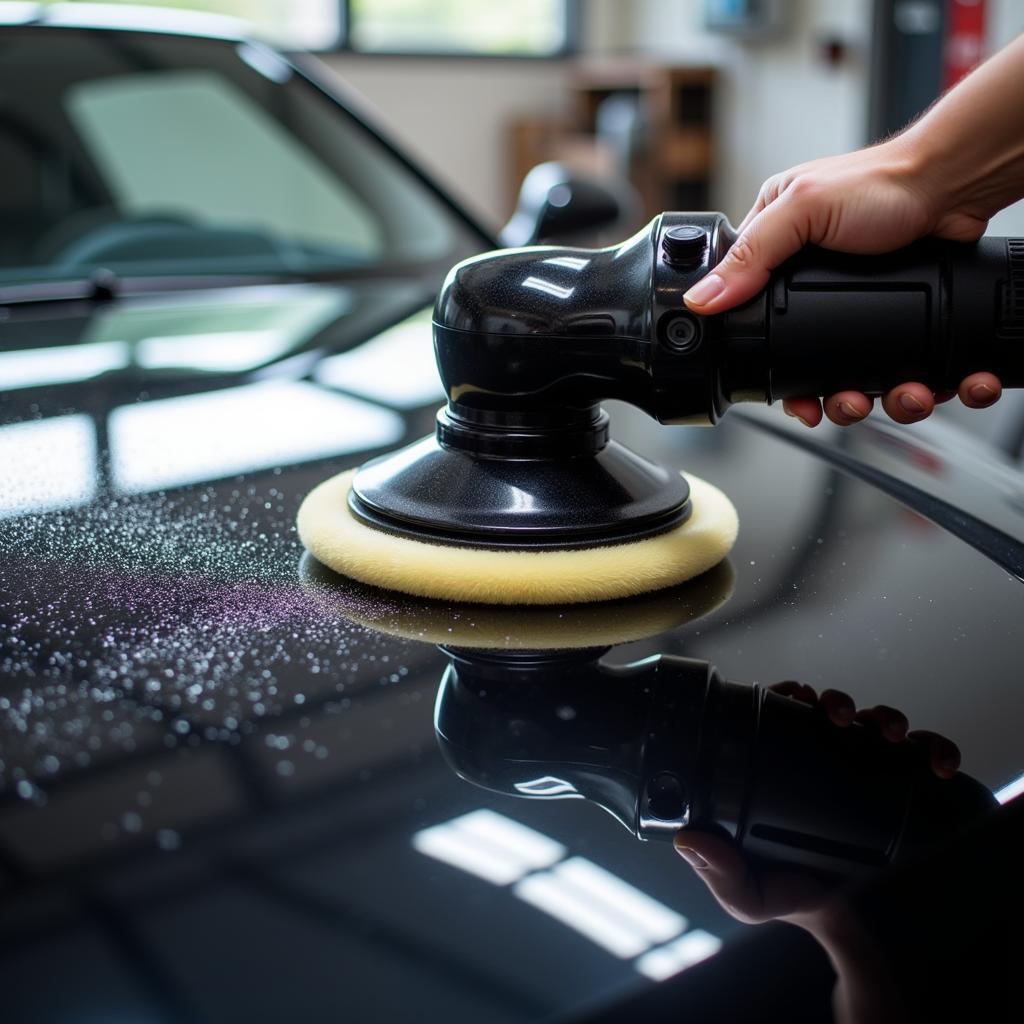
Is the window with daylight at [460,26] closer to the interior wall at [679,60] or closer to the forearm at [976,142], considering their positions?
the interior wall at [679,60]

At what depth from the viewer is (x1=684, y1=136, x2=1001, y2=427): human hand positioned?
72 cm

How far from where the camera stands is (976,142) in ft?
2.72

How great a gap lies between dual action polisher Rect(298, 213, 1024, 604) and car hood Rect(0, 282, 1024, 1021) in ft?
0.11

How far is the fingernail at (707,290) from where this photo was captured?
709 mm

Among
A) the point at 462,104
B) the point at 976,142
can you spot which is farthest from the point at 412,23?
the point at 976,142

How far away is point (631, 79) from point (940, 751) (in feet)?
21.4

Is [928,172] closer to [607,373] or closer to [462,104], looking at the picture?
[607,373]

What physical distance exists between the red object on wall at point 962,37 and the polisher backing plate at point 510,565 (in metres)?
5.14

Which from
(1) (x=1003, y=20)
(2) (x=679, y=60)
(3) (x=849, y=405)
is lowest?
(3) (x=849, y=405)

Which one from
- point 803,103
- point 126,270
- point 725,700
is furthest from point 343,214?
point 803,103

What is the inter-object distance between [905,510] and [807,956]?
21.5 inches

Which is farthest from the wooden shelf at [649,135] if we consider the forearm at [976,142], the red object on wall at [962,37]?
the forearm at [976,142]

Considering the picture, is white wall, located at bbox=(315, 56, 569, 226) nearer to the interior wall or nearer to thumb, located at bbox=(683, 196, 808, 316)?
the interior wall

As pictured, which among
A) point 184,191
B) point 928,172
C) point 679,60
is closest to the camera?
point 928,172
